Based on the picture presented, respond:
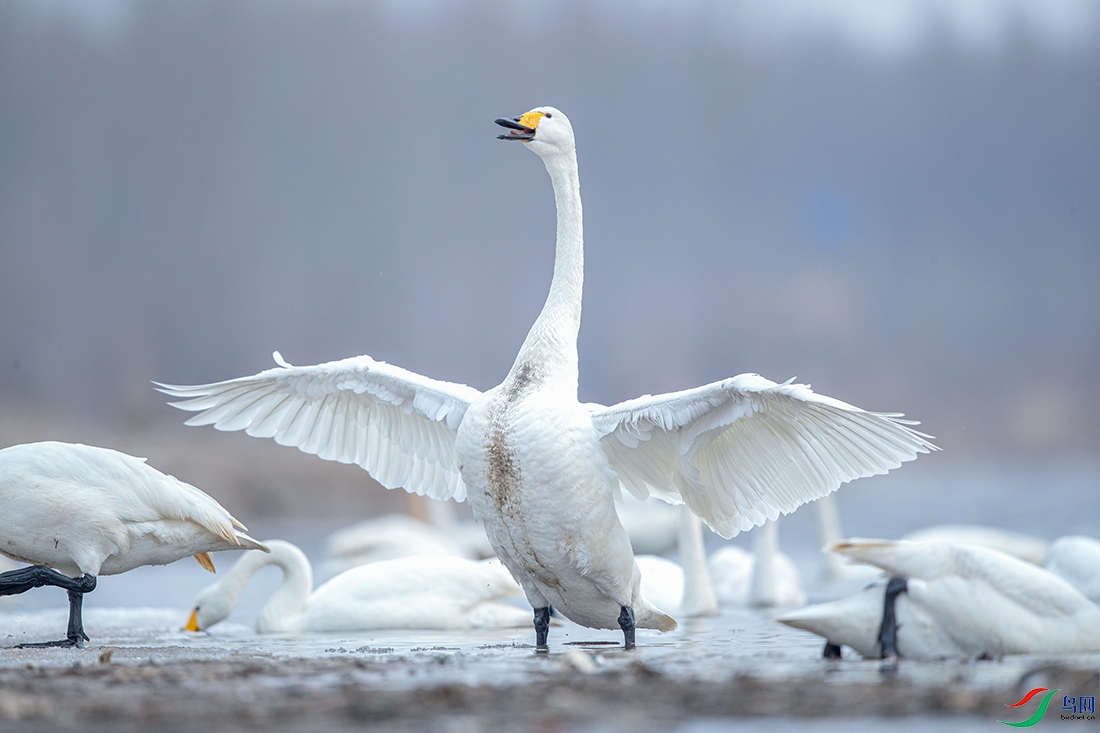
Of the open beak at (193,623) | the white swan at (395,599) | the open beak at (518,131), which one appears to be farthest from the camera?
the open beak at (193,623)

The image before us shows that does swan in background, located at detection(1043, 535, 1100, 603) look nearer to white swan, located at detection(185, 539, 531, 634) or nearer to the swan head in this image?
white swan, located at detection(185, 539, 531, 634)

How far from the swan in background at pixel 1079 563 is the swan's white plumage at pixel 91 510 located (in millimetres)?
6433

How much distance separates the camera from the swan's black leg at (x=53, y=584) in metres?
7.23

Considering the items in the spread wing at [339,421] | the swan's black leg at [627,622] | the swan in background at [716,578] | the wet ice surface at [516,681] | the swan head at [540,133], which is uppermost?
the swan head at [540,133]

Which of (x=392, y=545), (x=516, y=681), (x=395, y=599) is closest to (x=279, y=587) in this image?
(x=395, y=599)

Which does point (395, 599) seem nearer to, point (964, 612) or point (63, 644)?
point (63, 644)

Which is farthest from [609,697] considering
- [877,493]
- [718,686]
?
[877,493]

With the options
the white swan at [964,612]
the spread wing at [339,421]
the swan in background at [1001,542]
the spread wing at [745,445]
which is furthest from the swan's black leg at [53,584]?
the swan in background at [1001,542]

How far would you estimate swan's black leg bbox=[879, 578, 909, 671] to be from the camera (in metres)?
5.57

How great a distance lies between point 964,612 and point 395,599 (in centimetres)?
476

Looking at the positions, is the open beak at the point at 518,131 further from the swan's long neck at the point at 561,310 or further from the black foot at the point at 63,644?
the black foot at the point at 63,644

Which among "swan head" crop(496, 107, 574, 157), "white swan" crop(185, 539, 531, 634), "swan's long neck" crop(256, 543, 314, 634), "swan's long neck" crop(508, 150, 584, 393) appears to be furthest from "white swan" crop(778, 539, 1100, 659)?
"swan's long neck" crop(256, 543, 314, 634)

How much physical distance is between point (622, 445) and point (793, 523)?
18193mm

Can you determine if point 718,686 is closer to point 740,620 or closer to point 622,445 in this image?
point 622,445
